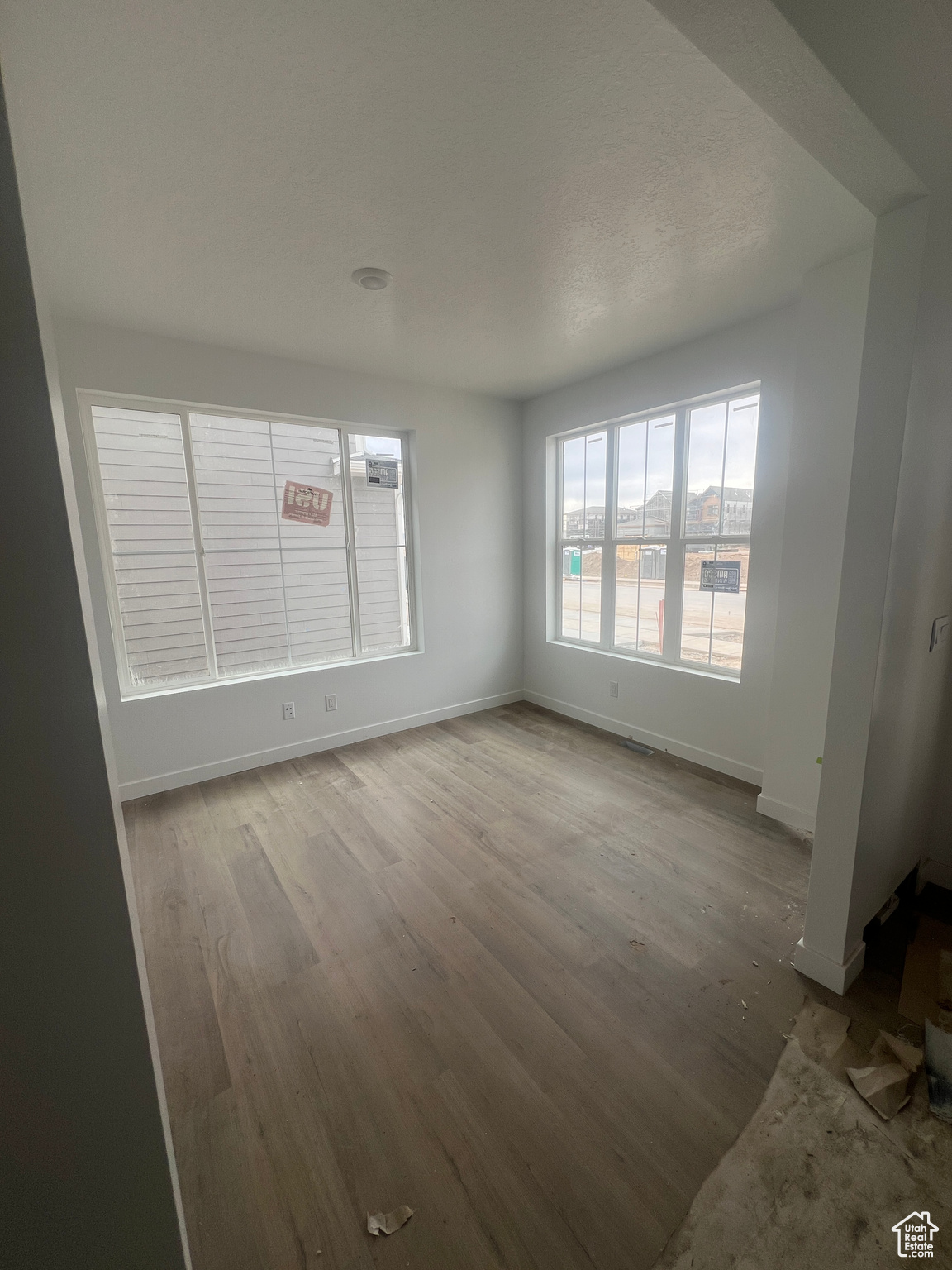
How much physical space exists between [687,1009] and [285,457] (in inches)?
138

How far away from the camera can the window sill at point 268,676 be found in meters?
2.95

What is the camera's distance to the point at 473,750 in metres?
3.56

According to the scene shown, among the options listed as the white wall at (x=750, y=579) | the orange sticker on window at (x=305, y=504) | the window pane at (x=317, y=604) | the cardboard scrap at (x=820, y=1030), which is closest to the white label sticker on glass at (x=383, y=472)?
the orange sticker on window at (x=305, y=504)

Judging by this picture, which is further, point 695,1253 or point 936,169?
point 936,169

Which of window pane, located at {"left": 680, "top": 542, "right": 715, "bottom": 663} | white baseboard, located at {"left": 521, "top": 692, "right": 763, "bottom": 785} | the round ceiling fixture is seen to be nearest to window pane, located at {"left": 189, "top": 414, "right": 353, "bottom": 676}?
the round ceiling fixture

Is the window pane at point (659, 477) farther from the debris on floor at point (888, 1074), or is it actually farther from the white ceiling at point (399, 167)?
the debris on floor at point (888, 1074)

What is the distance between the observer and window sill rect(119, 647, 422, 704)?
2951 millimetres

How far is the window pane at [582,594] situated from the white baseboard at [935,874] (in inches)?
88.6

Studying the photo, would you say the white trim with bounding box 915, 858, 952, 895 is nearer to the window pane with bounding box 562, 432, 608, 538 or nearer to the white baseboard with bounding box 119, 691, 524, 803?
the window pane with bounding box 562, 432, 608, 538

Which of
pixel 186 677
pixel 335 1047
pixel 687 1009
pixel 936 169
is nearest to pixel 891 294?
pixel 936 169

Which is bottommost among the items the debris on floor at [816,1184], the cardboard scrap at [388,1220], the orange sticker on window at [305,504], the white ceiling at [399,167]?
the cardboard scrap at [388,1220]

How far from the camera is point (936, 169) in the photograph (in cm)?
127

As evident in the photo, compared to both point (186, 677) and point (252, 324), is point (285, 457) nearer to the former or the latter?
point (252, 324)

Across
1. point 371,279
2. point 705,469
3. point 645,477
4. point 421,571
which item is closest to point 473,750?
point 421,571
